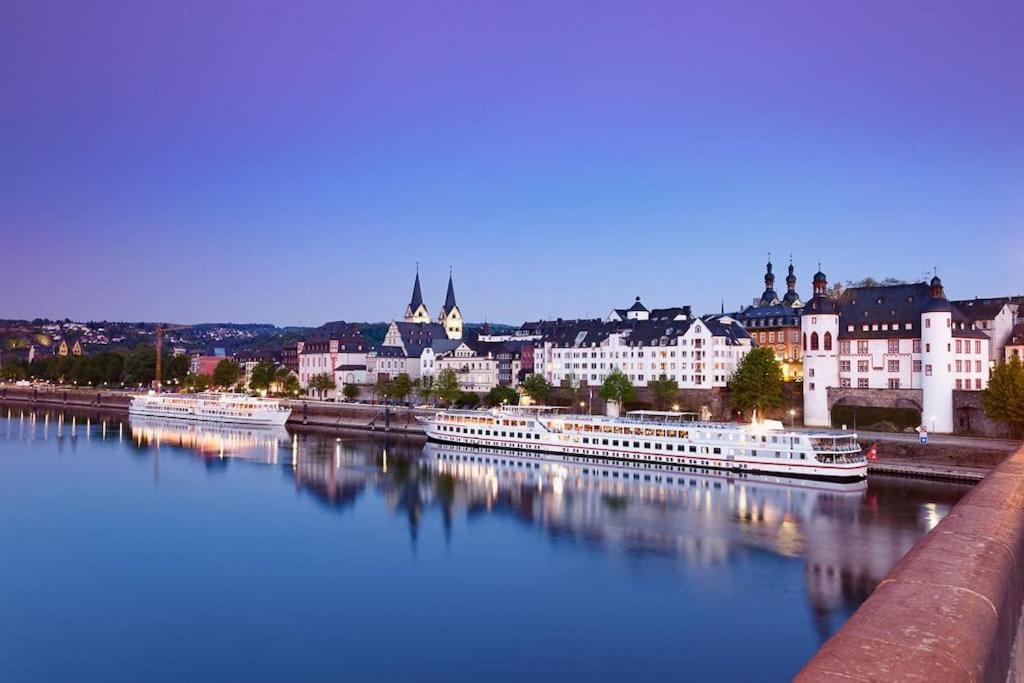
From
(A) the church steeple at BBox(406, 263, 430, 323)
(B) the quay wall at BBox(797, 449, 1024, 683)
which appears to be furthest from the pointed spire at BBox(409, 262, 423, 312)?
(B) the quay wall at BBox(797, 449, 1024, 683)

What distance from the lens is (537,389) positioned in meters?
73.3

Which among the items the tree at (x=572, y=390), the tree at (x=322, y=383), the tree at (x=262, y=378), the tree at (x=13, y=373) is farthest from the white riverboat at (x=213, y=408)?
the tree at (x=13, y=373)

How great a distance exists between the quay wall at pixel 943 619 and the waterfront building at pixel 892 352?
4846cm

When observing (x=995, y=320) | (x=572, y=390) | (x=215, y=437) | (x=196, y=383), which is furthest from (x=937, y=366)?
(x=196, y=383)

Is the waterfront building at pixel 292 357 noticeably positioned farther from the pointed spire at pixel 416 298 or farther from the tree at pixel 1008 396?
the tree at pixel 1008 396

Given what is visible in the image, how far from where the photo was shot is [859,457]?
44.1m

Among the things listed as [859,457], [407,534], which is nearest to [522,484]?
[407,534]

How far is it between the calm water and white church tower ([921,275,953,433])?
12064mm

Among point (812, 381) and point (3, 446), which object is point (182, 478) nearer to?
point (3, 446)

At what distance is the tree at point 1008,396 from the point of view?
148 feet

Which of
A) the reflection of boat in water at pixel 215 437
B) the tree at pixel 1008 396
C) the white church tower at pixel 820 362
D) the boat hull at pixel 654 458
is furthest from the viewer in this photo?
the reflection of boat in water at pixel 215 437

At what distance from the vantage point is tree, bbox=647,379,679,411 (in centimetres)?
6588

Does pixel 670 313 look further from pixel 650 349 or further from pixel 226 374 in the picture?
pixel 226 374

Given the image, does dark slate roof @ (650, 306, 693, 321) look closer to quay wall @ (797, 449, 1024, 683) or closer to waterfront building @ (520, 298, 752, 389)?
waterfront building @ (520, 298, 752, 389)
